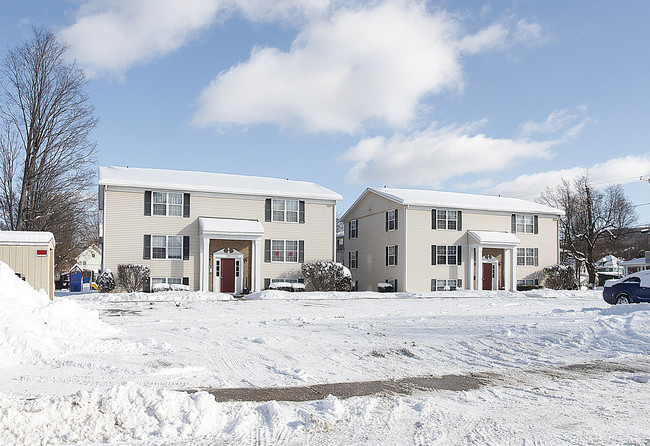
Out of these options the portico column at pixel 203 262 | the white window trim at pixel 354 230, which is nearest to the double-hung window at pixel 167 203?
the portico column at pixel 203 262

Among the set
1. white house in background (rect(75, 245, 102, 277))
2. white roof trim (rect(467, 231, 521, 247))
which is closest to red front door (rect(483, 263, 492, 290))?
white roof trim (rect(467, 231, 521, 247))

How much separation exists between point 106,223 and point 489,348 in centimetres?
2151

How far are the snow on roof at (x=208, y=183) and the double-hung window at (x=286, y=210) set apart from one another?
0.47 metres

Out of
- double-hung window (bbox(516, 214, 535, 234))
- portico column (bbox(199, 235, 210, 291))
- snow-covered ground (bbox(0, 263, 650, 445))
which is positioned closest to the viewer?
snow-covered ground (bbox(0, 263, 650, 445))

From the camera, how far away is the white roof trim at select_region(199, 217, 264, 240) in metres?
27.0

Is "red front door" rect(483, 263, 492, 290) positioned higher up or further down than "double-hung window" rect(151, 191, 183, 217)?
further down

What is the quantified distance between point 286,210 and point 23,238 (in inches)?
565

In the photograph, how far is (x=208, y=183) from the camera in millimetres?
29141

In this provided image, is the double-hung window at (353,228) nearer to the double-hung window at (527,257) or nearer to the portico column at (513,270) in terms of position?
the portico column at (513,270)

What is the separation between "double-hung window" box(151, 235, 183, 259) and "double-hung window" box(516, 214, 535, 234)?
2210 cm

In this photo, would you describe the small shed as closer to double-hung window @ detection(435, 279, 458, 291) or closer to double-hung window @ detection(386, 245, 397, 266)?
double-hung window @ detection(386, 245, 397, 266)

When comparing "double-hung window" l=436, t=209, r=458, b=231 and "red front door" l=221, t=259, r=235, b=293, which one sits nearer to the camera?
"red front door" l=221, t=259, r=235, b=293

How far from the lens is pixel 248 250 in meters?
28.8

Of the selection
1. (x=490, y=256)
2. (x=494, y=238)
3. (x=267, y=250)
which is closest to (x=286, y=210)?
(x=267, y=250)
